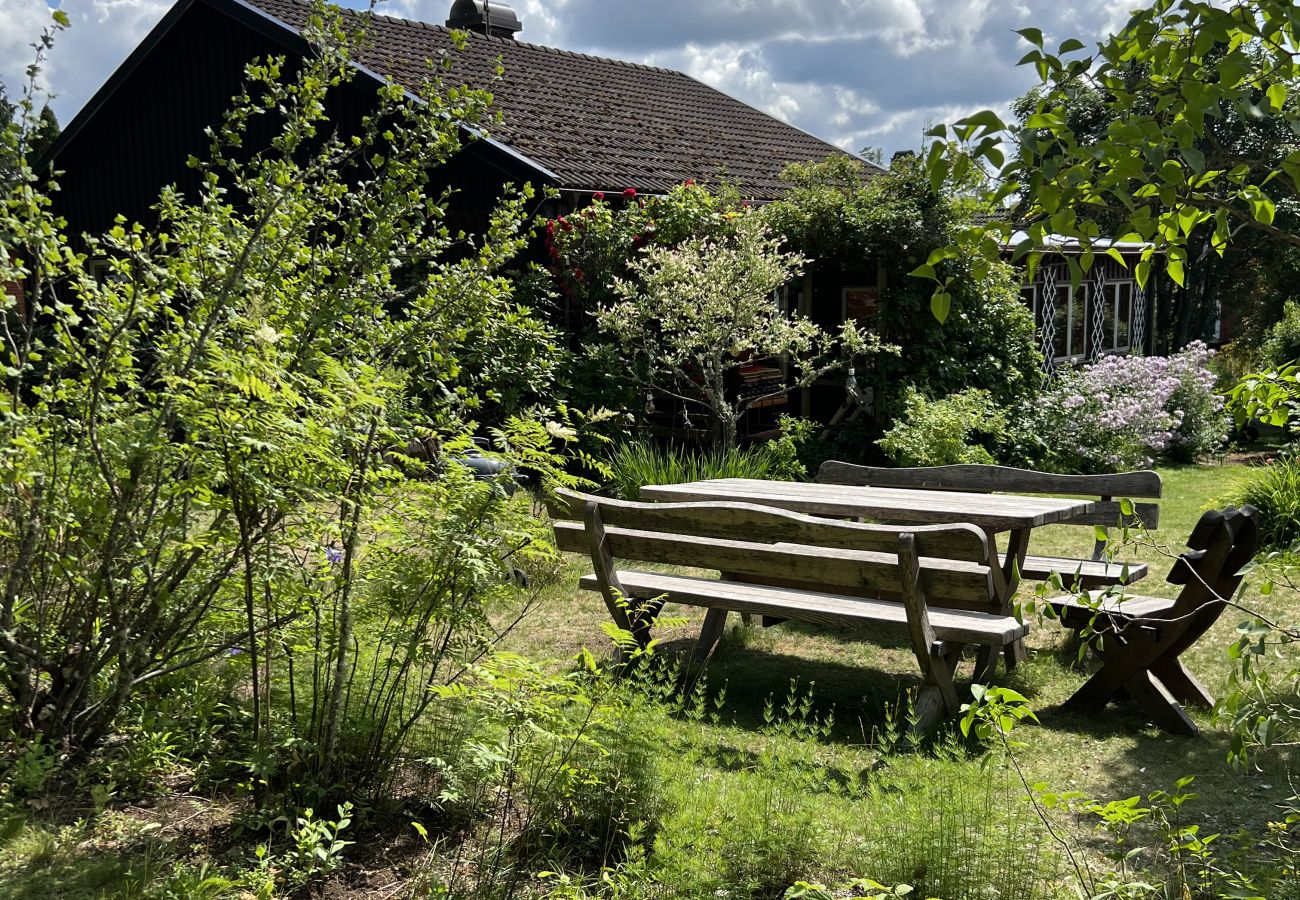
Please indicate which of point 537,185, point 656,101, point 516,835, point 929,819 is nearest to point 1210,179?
point 929,819

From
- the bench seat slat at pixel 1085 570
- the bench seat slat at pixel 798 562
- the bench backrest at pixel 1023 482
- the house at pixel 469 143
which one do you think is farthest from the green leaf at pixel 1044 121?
the house at pixel 469 143

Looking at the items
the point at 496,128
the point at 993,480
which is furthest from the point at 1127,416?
the point at 496,128

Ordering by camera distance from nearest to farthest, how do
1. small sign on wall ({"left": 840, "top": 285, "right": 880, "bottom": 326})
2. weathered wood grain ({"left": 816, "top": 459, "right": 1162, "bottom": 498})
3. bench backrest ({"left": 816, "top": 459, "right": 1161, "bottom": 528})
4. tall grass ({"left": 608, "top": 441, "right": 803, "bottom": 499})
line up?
bench backrest ({"left": 816, "top": 459, "right": 1161, "bottom": 528}), weathered wood grain ({"left": 816, "top": 459, "right": 1162, "bottom": 498}), tall grass ({"left": 608, "top": 441, "right": 803, "bottom": 499}), small sign on wall ({"left": 840, "top": 285, "right": 880, "bottom": 326})

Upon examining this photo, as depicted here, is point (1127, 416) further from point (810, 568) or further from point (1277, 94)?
point (1277, 94)

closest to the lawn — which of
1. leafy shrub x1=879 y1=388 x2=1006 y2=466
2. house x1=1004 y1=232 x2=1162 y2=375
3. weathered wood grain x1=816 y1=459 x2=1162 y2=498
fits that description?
weathered wood grain x1=816 y1=459 x2=1162 y2=498

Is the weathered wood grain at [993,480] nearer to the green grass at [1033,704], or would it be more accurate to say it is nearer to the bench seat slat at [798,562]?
the green grass at [1033,704]

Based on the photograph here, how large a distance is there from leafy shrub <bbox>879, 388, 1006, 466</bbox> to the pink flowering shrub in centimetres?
115

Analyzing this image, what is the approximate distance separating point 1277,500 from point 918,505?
4193 mm

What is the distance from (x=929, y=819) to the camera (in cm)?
318

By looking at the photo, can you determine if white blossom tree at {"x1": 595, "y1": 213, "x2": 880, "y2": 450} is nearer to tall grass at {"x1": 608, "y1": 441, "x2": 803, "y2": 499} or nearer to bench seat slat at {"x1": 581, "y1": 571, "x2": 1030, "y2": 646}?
tall grass at {"x1": 608, "y1": 441, "x2": 803, "y2": 499}

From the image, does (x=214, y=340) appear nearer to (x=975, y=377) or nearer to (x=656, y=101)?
(x=975, y=377)

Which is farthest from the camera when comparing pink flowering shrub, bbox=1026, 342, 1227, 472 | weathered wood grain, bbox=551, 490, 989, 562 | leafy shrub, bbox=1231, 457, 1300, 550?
pink flowering shrub, bbox=1026, 342, 1227, 472

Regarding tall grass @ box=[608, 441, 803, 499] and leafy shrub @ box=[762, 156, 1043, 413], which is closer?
tall grass @ box=[608, 441, 803, 499]

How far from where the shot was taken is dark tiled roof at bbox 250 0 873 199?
13.4 metres
